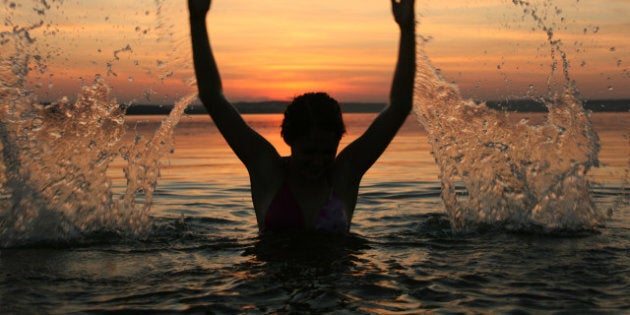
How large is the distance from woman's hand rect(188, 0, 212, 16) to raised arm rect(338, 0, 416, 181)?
1222 mm

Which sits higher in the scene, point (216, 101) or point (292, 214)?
point (216, 101)

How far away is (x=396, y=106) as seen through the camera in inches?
182

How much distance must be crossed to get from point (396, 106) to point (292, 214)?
1.05 meters

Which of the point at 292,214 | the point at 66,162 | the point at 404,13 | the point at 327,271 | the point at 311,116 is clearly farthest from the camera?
the point at 66,162

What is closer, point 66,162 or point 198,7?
point 198,7

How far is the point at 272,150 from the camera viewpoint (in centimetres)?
482

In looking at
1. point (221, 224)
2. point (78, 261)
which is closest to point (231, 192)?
point (221, 224)

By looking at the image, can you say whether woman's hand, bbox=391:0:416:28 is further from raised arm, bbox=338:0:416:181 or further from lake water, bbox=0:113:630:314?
lake water, bbox=0:113:630:314

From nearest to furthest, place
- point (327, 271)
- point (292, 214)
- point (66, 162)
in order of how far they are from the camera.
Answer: point (327, 271) < point (292, 214) < point (66, 162)

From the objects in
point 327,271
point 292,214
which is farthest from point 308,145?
point 327,271

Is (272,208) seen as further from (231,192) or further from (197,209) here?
(231,192)

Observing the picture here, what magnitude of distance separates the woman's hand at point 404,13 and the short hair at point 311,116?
0.71 m

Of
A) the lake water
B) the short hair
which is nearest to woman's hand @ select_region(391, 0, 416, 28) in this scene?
the short hair

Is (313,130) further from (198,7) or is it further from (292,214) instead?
(198,7)
